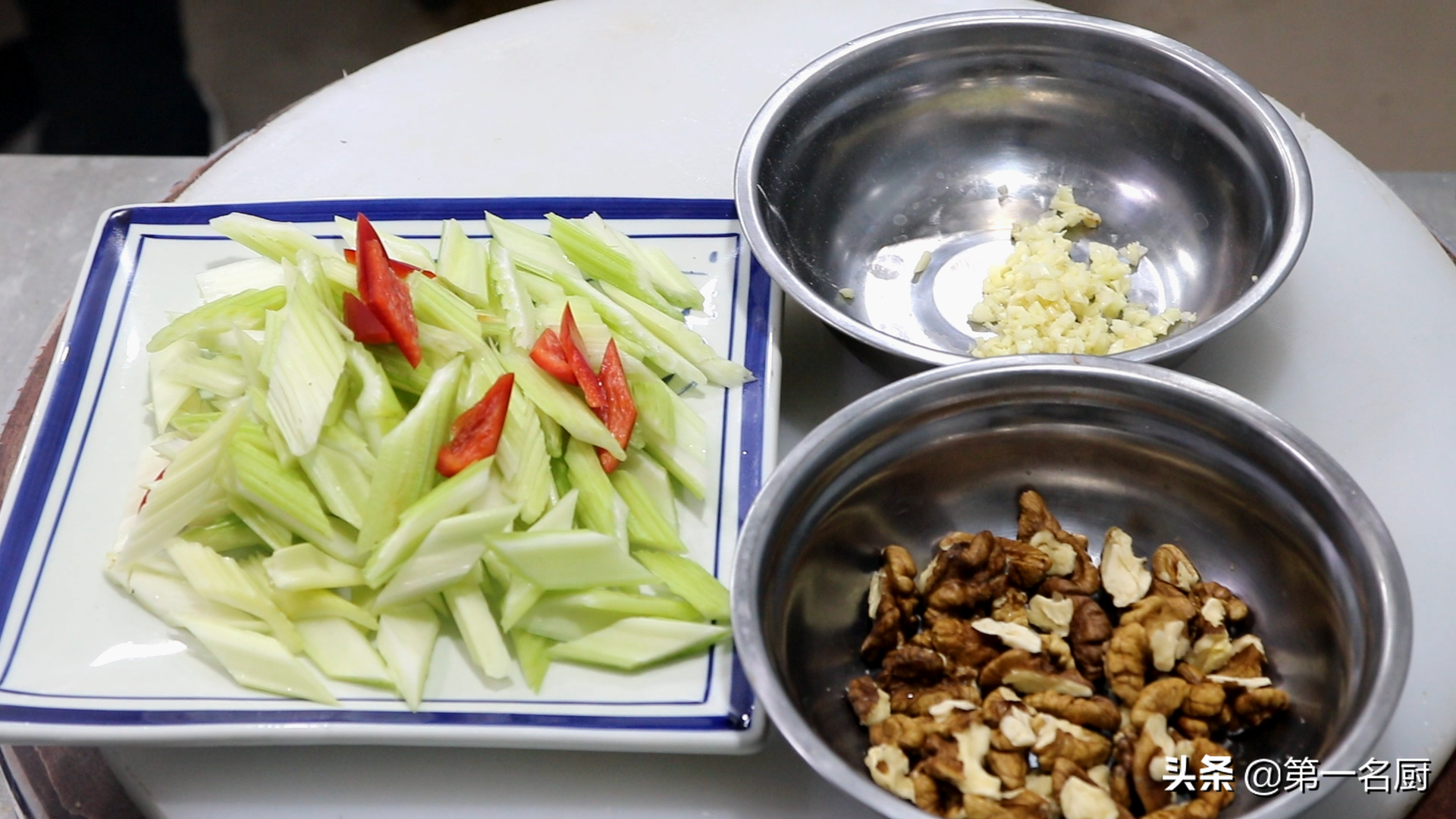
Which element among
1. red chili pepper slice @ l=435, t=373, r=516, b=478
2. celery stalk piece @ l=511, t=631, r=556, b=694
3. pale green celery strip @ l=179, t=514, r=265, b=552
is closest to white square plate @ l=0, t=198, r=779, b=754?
celery stalk piece @ l=511, t=631, r=556, b=694

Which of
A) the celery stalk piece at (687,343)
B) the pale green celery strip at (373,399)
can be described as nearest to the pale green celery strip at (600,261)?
the celery stalk piece at (687,343)

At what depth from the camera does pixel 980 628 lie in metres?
1.51

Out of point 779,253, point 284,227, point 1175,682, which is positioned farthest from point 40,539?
point 1175,682

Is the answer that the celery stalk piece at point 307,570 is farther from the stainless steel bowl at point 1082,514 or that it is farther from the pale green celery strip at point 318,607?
the stainless steel bowl at point 1082,514

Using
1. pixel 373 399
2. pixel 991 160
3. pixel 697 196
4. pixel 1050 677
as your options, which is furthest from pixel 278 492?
pixel 991 160

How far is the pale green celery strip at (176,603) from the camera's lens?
1517 mm

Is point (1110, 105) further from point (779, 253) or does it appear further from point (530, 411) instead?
point (530, 411)

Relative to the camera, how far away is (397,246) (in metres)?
1.89

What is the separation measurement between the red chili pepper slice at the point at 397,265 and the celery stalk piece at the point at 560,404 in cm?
20

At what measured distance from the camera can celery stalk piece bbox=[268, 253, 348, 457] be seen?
1547mm

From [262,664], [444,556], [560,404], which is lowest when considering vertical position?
[262,664]

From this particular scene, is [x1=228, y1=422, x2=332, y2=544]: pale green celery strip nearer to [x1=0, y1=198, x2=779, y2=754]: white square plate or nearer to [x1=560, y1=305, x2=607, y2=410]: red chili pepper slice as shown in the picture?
[x1=0, y1=198, x2=779, y2=754]: white square plate

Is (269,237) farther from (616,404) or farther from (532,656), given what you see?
(532,656)

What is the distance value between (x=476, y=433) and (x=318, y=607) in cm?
30
